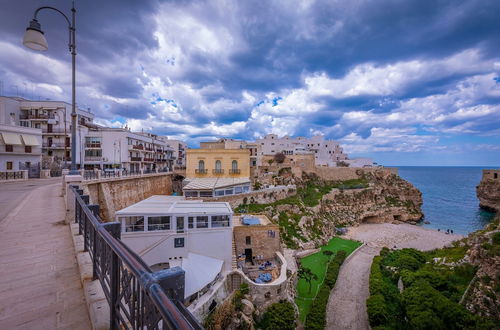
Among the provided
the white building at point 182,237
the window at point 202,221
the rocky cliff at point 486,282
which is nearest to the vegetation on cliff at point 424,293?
the rocky cliff at point 486,282

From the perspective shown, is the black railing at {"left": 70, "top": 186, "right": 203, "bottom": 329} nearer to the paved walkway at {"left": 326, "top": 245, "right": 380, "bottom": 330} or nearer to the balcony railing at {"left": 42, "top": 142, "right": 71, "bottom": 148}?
the paved walkway at {"left": 326, "top": 245, "right": 380, "bottom": 330}

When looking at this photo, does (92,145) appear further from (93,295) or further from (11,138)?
(93,295)

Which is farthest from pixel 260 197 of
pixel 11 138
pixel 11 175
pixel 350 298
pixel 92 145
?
pixel 92 145

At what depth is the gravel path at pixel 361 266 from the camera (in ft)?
47.0

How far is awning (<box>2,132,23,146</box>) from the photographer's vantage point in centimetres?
1945

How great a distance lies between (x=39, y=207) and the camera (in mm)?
8781

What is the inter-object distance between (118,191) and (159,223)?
7.96 meters

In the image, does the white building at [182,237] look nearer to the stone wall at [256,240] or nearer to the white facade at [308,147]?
the stone wall at [256,240]

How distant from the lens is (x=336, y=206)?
36.2 m

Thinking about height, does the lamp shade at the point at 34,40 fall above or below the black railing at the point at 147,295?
above

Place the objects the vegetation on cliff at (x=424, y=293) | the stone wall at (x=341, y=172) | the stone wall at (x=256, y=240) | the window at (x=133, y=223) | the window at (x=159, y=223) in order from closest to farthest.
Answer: the vegetation on cliff at (x=424, y=293), the window at (x=133, y=223), the window at (x=159, y=223), the stone wall at (x=256, y=240), the stone wall at (x=341, y=172)

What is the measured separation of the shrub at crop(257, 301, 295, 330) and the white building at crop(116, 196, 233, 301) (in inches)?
140

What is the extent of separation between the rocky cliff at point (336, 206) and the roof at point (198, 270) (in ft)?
31.8

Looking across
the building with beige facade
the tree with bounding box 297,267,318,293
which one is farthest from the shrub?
the building with beige facade
